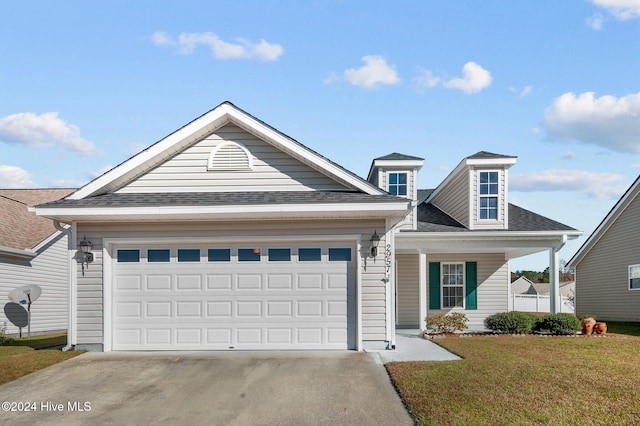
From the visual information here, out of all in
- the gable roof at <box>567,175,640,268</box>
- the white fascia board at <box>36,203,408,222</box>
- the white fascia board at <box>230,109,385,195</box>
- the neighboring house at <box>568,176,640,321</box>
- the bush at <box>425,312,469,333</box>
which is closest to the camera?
the white fascia board at <box>36,203,408,222</box>

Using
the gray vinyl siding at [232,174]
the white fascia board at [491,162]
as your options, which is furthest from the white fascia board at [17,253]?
the white fascia board at [491,162]

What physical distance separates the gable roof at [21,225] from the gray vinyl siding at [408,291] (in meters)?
12.5

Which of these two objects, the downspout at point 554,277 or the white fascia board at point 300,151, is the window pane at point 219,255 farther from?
the downspout at point 554,277

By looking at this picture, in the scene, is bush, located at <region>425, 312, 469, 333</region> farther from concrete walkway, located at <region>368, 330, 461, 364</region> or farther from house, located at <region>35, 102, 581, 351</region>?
house, located at <region>35, 102, 581, 351</region>

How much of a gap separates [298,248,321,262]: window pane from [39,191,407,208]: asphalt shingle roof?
116 centimetres

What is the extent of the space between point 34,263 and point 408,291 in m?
13.1

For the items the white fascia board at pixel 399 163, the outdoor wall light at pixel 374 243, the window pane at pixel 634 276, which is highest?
the white fascia board at pixel 399 163

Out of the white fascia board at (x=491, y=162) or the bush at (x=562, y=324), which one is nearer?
the bush at (x=562, y=324)

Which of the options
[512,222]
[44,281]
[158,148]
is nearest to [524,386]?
[158,148]

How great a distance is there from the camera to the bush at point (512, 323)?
16.0m

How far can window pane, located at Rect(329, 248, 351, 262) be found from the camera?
12.3 meters

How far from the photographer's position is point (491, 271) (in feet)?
65.4

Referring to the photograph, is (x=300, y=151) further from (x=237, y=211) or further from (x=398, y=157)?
(x=398, y=157)

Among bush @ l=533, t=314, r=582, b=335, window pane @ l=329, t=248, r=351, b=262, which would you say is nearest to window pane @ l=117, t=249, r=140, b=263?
window pane @ l=329, t=248, r=351, b=262
